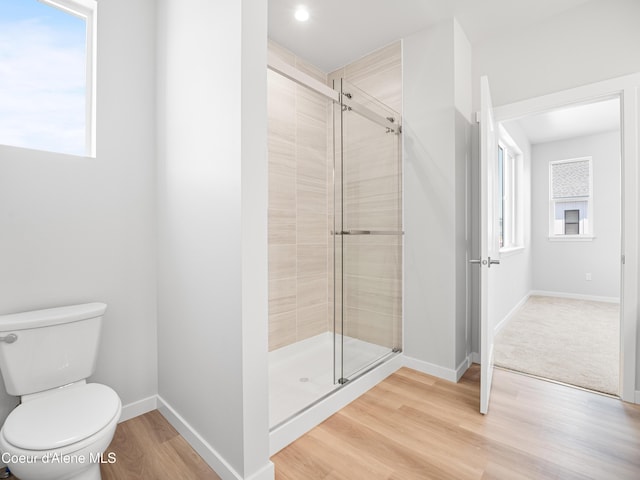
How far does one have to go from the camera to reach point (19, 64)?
5.34 ft

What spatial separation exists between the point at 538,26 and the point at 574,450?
2838 mm

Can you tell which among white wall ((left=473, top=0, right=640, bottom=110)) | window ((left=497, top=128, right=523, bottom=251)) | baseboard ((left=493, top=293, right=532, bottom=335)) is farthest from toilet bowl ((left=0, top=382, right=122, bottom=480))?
window ((left=497, top=128, right=523, bottom=251))

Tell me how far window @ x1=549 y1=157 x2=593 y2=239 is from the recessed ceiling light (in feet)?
17.5

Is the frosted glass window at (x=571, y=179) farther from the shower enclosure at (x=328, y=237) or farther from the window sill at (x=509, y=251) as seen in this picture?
the shower enclosure at (x=328, y=237)

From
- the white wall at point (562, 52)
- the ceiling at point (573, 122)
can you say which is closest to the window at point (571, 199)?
the ceiling at point (573, 122)

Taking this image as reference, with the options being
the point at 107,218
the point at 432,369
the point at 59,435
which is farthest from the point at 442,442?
the point at 107,218

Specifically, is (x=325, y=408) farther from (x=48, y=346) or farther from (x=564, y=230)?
(x=564, y=230)

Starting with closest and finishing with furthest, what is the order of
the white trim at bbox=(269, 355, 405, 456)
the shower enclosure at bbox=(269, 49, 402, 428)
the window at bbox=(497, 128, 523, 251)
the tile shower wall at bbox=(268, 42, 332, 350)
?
1. the white trim at bbox=(269, 355, 405, 456)
2. the shower enclosure at bbox=(269, 49, 402, 428)
3. the tile shower wall at bbox=(268, 42, 332, 350)
4. the window at bbox=(497, 128, 523, 251)

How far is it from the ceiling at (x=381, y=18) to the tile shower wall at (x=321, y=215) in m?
0.19

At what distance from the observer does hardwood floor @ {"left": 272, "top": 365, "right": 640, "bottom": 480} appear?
4.76 ft

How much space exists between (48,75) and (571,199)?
693 cm

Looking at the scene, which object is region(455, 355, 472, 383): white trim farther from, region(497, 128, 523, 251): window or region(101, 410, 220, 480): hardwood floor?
region(497, 128, 523, 251): window

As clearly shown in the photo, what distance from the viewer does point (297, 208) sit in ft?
9.48

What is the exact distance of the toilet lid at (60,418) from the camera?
1.10 m
